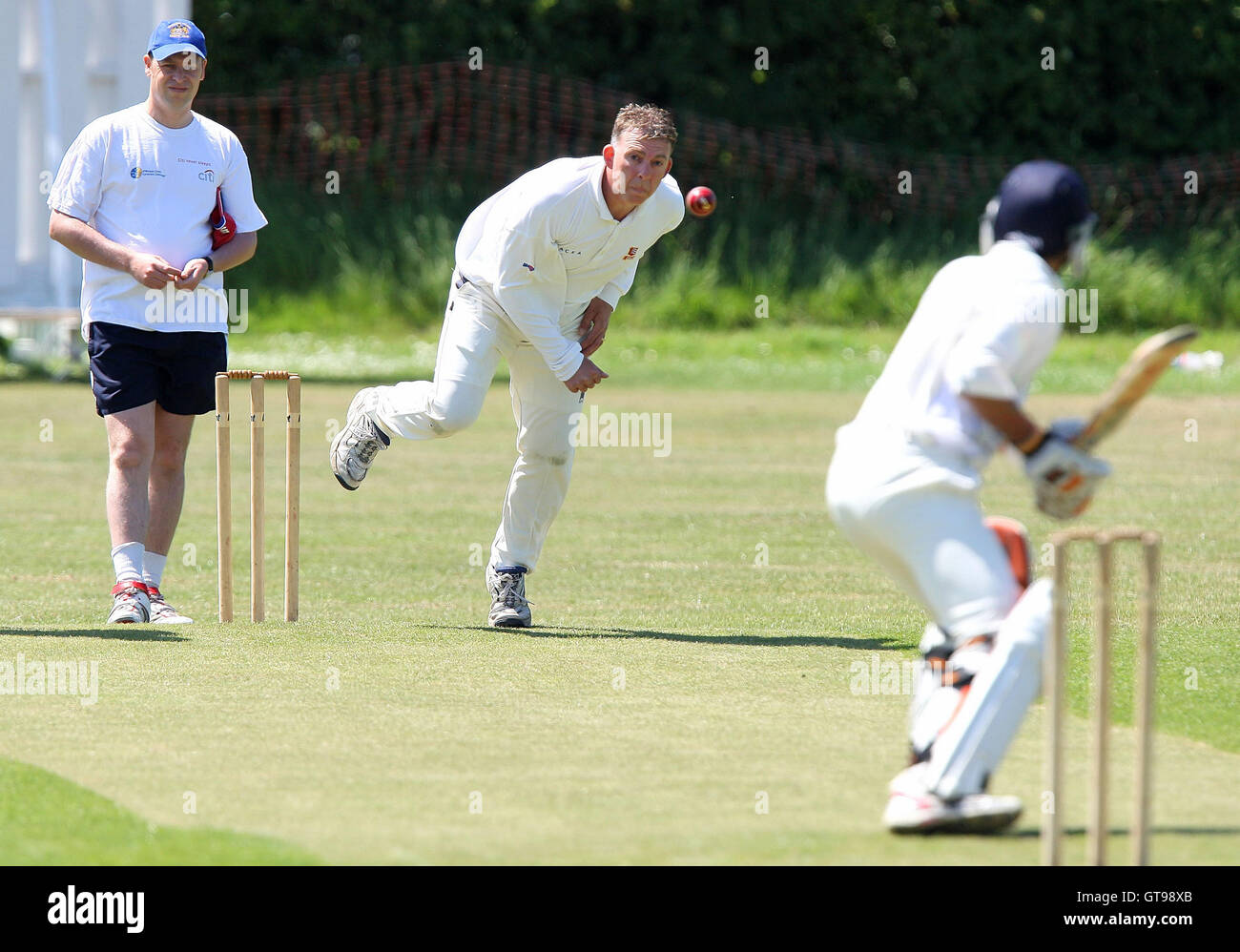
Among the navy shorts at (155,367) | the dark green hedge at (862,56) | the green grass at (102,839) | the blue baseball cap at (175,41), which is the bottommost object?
the green grass at (102,839)

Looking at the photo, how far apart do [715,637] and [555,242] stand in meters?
1.67

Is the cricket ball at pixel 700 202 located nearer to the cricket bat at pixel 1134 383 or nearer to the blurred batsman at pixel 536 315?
the blurred batsman at pixel 536 315

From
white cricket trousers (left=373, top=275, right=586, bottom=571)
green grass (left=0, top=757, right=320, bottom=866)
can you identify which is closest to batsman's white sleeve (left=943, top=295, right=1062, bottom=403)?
green grass (left=0, top=757, right=320, bottom=866)

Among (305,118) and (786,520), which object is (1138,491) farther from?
(305,118)

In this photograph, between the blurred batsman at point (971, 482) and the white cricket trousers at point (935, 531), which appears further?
the white cricket trousers at point (935, 531)

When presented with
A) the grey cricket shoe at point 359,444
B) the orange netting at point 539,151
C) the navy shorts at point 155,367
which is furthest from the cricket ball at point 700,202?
the orange netting at point 539,151

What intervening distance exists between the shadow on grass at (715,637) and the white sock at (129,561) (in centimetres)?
111

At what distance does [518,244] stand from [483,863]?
3522mm

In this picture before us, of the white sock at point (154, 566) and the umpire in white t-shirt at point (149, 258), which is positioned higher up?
the umpire in white t-shirt at point (149, 258)

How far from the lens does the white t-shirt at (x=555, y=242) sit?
7.34 metres

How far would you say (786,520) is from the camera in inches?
437

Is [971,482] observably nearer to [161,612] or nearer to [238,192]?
[161,612]

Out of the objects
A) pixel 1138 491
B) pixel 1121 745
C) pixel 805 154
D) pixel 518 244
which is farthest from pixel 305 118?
pixel 1121 745

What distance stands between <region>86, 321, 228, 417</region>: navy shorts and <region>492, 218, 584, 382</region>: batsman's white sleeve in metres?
1.18
